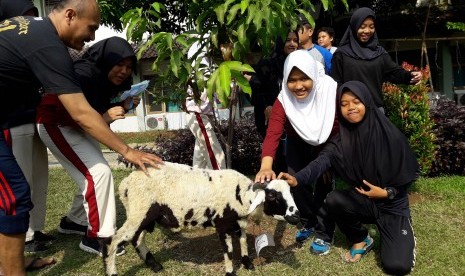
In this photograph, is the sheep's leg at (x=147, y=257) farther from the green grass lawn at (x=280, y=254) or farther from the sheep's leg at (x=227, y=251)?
the sheep's leg at (x=227, y=251)

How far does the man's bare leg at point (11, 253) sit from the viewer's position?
2.77 m

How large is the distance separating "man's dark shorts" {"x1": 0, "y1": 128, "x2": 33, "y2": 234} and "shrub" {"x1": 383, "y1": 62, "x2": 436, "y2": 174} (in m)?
4.46

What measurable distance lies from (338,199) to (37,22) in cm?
250

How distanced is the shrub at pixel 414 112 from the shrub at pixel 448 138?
41 centimetres

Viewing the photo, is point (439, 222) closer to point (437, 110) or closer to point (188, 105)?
point (437, 110)

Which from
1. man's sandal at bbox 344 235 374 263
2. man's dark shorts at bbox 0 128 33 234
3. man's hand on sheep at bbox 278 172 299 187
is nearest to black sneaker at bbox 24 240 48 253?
man's dark shorts at bbox 0 128 33 234

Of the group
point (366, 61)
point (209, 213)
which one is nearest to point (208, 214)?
point (209, 213)

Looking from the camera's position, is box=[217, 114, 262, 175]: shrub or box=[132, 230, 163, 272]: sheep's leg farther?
box=[217, 114, 262, 175]: shrub

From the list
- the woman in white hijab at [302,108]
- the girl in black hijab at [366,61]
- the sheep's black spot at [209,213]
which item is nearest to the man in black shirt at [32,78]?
the sheep's black spot at [209,213]

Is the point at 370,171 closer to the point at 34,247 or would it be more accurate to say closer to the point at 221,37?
the point at 221,37

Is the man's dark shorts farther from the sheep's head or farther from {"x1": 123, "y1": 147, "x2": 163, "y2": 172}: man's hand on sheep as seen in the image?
the sheep's head

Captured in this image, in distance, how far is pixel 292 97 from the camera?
11.7 feet

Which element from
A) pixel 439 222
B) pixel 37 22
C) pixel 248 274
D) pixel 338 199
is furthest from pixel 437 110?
pixel 37 22

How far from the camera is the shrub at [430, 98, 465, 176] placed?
6086 mm
